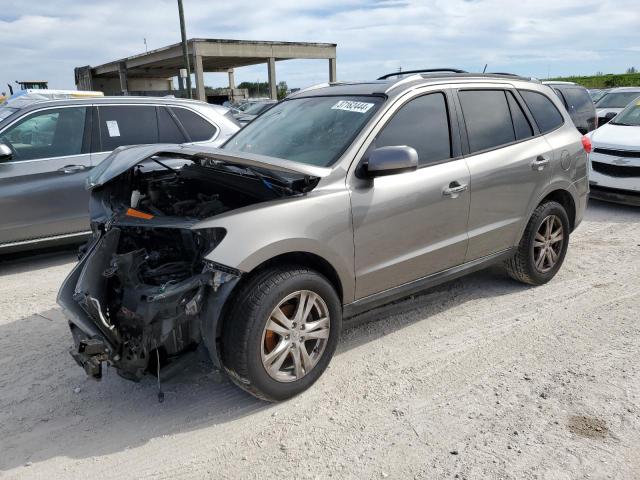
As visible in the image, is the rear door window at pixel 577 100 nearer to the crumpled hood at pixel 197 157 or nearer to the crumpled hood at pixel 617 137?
the crumpled hood at pixel 617 137

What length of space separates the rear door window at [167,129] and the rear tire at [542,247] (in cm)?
413

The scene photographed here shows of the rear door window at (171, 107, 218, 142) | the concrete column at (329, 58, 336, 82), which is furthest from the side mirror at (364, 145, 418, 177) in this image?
the concrete column at (329, 58, 336, 82)

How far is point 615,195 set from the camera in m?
7.88

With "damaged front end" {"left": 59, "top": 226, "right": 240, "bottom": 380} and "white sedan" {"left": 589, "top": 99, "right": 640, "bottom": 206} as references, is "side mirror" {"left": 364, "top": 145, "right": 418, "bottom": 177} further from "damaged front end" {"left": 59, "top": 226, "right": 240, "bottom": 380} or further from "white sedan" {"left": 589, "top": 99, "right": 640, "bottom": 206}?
"white sedan" {"left": 589, "top": 99, "right": 640, "bottom": 206}

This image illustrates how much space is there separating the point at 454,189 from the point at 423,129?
19.2 inches

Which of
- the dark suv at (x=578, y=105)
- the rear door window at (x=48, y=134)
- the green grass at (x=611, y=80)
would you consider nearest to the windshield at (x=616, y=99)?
the dark suv at (x=578, y=105)

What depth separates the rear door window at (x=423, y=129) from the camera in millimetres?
3572

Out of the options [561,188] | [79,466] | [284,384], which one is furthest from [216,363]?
[561,188]

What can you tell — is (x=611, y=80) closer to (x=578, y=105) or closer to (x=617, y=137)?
(x=578, y=105)

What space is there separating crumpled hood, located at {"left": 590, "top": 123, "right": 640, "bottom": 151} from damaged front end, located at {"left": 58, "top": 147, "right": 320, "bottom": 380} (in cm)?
666

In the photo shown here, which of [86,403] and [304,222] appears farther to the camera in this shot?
[86,403]

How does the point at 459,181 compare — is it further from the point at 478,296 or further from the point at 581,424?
the point at 581,424

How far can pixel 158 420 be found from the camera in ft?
9.95

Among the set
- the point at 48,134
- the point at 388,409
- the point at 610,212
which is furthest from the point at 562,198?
the point at 48,134
